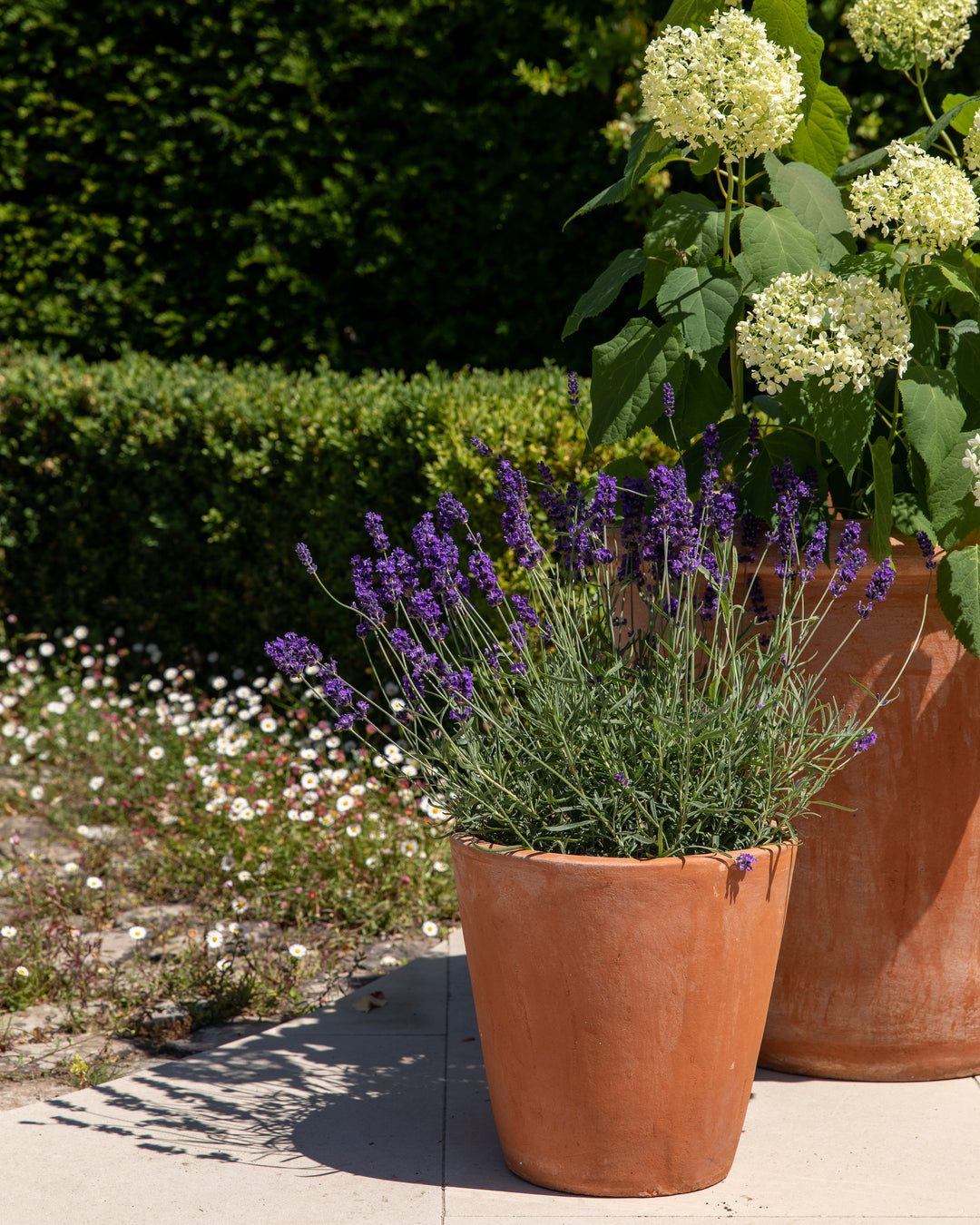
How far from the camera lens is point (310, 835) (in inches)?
153

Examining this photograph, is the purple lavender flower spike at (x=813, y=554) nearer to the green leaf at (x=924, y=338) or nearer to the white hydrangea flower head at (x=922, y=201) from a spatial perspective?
the green leaf at (x=924, y=338)

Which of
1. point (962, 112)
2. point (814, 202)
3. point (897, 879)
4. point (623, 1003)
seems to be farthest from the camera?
point (962, 112)

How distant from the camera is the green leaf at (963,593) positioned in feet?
7.24

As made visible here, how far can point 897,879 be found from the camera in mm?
2479

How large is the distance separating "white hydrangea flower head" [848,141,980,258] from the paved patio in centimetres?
166

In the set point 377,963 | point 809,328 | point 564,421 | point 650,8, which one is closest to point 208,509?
point 564,421

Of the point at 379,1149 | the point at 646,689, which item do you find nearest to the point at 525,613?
the point at 646,689

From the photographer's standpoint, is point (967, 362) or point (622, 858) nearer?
point (622, 858)

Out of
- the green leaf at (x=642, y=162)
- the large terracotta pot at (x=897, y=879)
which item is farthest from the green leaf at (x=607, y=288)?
the large terracotta pot at (x=897, y=879)

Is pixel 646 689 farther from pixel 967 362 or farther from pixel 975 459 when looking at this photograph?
pixel 967 362

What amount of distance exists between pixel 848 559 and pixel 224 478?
11.7 feet

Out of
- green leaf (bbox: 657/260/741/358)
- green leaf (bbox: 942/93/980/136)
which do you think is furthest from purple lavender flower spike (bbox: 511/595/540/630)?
green leaf (bbox: 942/93/980/136)

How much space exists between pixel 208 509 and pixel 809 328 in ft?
11.8

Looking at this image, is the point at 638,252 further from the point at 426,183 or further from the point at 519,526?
the point at 426,183
